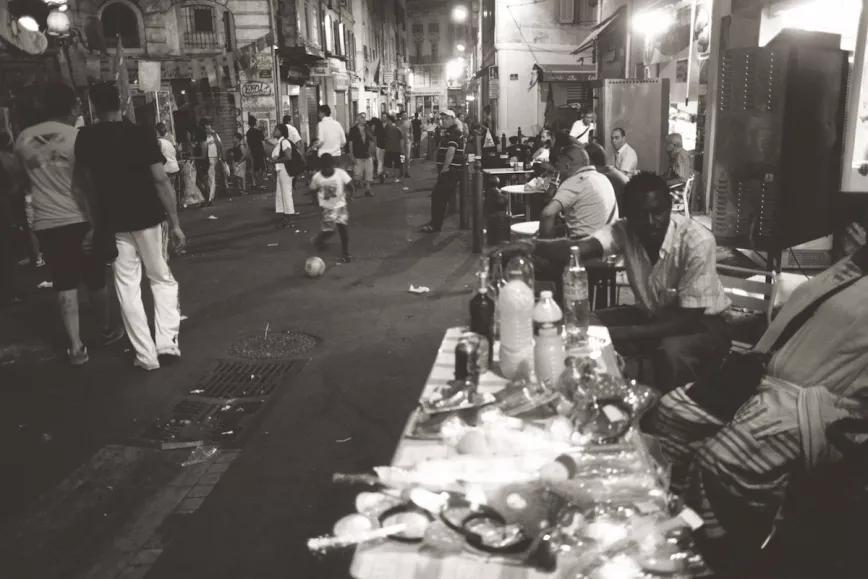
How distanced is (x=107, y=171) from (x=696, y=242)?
15.7ft

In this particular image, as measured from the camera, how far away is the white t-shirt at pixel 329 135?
16.0 m

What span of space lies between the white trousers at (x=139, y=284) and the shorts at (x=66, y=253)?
0.45 m

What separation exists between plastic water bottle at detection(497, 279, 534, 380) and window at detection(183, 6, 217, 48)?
29.1 metres

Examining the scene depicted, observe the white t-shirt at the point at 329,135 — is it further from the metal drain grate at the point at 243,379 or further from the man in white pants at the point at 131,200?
the metal drain grate at the point at 243,379

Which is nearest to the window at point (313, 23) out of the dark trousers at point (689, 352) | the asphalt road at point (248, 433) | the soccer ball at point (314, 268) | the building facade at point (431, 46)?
the asphalt road at point (248, 433)

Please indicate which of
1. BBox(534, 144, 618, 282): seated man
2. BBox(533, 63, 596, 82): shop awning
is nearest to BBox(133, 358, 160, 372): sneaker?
BBox(534, 144, 618, 282): seated man

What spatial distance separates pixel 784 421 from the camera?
2.72 meters

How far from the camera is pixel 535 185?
10180mm

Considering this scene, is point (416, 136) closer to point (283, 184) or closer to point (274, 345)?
point (283, 184)

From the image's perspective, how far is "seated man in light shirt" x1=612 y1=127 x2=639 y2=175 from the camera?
12172 millimetres

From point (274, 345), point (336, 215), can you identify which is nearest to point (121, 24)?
point (336, 215)

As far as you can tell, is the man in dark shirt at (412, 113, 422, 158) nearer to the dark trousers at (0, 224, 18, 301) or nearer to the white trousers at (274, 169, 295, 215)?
the white trousers at (274, 169, 295, 215)

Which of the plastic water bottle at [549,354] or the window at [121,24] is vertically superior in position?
the window at [121,24]

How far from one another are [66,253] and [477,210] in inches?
244
